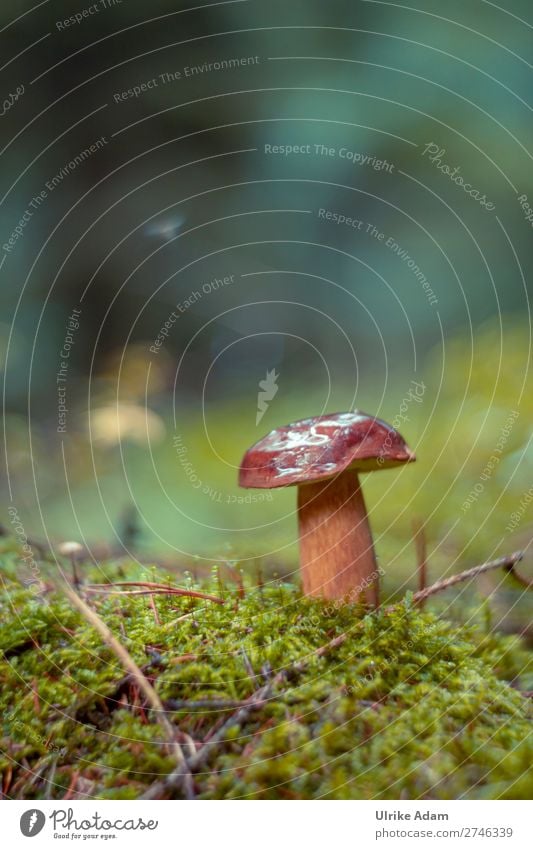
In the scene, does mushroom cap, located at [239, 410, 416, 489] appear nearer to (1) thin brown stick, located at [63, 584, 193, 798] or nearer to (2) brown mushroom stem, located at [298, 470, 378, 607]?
(2) brown mushroom stem, located at [298, 470, 378, 607]

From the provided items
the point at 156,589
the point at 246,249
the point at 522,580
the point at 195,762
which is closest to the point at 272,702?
the point at 195,762

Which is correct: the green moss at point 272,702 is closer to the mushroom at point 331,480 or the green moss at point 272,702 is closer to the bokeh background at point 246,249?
the mushroom at point 331,480

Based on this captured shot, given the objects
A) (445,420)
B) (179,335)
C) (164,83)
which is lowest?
(445,420)

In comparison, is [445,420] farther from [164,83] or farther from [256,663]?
[164,83]

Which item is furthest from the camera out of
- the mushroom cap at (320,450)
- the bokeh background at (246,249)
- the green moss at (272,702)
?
the bokeh background at (246,249)

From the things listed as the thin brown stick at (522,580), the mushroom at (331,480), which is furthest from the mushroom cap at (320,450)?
the thin brown stick at (522,580)

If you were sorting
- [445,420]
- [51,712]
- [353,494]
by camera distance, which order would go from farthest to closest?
1. [445,420]
2. [353,494]
3. [51,712]
